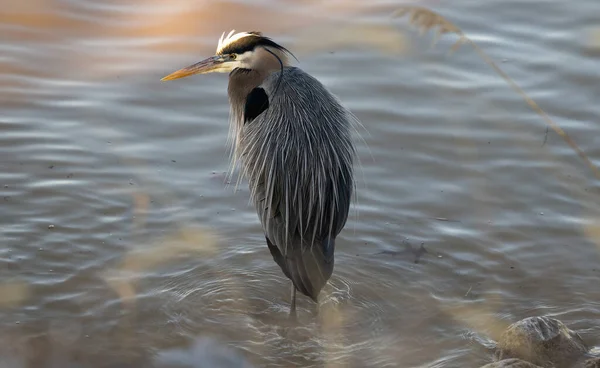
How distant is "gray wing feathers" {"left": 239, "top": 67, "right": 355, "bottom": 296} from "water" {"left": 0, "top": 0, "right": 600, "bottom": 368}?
499mm

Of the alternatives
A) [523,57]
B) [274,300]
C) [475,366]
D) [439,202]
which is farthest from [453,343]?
[523,57]

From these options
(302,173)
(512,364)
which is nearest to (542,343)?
(512,364)

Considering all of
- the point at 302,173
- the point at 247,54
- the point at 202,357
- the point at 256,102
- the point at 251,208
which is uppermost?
the point at 247,54

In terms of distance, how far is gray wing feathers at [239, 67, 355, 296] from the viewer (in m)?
5.21

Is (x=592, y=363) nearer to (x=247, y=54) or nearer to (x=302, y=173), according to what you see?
(x=302, y=173)

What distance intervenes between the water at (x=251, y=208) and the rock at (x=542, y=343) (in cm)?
23

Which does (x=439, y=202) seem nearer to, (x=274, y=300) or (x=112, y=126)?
(x=274, y=300)

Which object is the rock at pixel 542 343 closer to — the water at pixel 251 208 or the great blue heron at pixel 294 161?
the water at pixel 251 208

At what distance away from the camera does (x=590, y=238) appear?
625cm

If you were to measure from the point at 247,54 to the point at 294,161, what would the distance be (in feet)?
2.61

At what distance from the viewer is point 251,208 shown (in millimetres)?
6531

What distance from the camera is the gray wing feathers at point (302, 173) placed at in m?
5.21

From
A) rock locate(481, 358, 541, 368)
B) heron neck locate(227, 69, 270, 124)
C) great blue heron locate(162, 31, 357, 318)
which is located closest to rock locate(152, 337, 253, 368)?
great blue heron locate(162, 31, 357, 318)

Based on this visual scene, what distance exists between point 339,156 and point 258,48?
85cm
